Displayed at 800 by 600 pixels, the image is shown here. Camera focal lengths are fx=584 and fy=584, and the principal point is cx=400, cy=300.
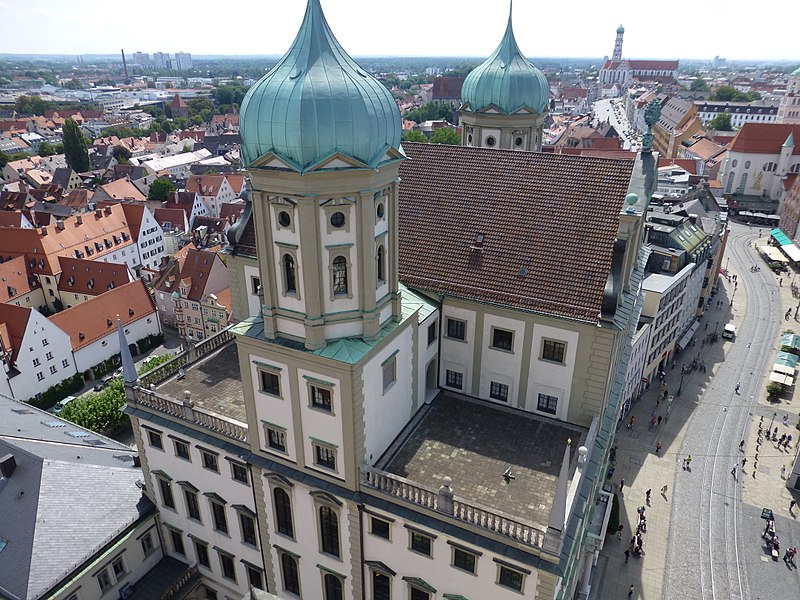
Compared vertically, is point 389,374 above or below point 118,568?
above

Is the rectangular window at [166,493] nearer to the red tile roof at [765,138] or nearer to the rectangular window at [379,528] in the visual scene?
the rectangular window at [379,528]

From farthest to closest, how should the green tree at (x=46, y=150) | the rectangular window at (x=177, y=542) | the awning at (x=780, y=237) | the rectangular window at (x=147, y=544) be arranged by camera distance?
the green tree at (x=46, y=150) → the awning at (x=780, y=237) → the rectangular window at (x=177, y=542) → the rectangular window at (x=147, y=544)

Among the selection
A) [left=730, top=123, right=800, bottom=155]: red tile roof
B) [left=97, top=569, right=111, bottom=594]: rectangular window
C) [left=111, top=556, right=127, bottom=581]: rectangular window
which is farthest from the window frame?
[left=730, top=123, right=800, bottom=155]: red tile roof

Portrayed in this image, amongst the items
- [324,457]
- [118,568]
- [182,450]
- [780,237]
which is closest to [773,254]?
[780,237]

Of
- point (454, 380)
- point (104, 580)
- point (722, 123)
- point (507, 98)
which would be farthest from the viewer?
point (722, 123)

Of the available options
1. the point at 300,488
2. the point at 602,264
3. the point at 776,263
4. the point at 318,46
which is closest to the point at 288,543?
the point at 300,488

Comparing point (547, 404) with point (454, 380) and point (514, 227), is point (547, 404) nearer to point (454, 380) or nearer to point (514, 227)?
point (454, 380)

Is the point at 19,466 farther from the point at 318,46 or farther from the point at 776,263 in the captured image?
the point at 776,263

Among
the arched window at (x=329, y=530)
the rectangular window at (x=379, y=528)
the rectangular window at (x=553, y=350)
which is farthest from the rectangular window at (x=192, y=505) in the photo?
the rectangular window at (x=553, y=350)
